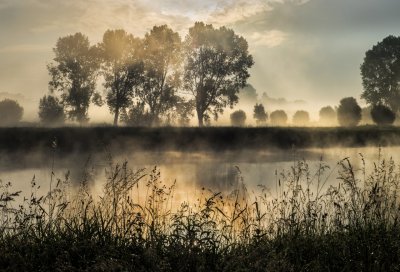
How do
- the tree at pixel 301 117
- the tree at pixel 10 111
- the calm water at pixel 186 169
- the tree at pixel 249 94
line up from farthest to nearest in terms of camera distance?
the tree at pixel 249 94 < the tree at pixel 301 117 < the tree at pixel 10 111 < the calm water at pixel 186 169

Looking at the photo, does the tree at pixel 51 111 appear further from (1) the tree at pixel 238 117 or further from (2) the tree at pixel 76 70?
(1) the tree at pixel 238 117

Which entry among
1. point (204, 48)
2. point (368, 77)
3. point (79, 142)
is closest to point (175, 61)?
point (204, 48)

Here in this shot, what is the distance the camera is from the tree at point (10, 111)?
85.1 metres

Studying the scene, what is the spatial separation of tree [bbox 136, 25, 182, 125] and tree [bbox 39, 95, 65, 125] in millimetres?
12695

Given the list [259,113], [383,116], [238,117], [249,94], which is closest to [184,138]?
[383,116]

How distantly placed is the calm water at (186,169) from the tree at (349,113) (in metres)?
31.5

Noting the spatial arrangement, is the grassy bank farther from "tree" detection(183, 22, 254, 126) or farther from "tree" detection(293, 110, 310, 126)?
"tree" detection(293, 110, 310, 126)

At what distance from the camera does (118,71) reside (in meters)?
61.3

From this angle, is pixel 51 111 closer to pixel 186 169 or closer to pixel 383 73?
pixel 186 169

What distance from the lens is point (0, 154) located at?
34812 mm

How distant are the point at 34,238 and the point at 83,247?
1114mm

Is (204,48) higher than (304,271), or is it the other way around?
(204,48)

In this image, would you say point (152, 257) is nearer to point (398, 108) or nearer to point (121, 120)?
point (121, 120)

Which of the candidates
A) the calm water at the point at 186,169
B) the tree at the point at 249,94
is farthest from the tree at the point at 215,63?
the tree at the point at 249,94
